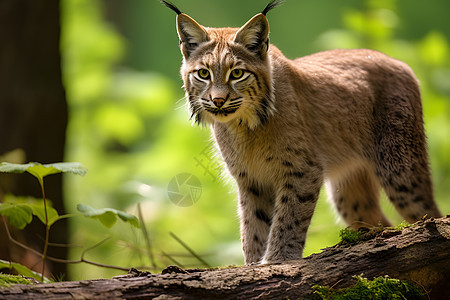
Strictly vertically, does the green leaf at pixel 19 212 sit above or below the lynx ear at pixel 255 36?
below

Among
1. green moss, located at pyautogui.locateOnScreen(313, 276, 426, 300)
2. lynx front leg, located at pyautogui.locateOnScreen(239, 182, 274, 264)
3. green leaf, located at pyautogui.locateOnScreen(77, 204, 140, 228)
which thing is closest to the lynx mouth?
lynx front leg, located at pyautogui.locateOnScreen(239, 182, 274, 264)

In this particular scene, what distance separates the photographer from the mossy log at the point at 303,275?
278cm

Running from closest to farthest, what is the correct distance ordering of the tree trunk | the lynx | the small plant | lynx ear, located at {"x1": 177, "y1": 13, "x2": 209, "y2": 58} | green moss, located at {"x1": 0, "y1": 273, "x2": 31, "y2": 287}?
green moss, located at {"x1": 0, "y1": 273, "x2": 31, "y2": 287} < the small plant < the lynx < lynx ear, located at {"x1": 177, "y1": 13, "x2": 209, "y2": 58} < the tree trunk

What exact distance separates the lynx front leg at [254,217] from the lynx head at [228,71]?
71cm

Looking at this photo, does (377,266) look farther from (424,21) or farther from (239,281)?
(424,21)

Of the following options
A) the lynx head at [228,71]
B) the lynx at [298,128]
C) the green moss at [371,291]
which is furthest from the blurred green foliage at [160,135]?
the green moss at [371,291]

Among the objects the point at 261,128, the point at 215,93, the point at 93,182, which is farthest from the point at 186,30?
the point at 93,182

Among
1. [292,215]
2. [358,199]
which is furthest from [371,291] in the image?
[358,199]

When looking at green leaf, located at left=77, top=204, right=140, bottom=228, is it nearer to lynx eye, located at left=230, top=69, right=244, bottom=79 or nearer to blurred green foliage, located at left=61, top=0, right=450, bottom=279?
lynx eye, located at left=230, top=69, right=244, bottom=79

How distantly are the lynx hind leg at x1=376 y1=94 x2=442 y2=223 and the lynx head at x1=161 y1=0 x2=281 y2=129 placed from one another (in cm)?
150

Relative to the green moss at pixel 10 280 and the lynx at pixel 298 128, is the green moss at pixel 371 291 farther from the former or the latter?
the green moss at pixel 10 280

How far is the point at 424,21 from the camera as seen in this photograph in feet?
52.4

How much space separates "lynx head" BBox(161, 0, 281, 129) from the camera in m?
4.49

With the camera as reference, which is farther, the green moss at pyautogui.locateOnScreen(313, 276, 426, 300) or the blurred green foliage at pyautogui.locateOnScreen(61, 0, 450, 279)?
the blurred green foliage at pyautogui.locateOnScreen(61, 0, 450, 279)
